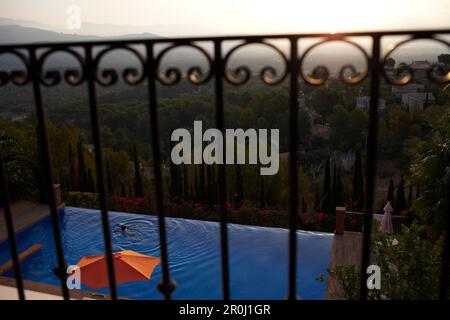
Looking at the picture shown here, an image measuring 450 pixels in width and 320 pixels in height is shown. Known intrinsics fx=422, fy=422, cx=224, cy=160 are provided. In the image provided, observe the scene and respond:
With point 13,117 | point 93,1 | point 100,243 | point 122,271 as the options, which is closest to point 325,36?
point 122,271

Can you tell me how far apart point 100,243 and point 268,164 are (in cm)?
728

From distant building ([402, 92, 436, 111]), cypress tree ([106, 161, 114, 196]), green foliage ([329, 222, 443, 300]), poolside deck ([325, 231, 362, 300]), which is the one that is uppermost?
green foliage ([329, 222, 443, 300])

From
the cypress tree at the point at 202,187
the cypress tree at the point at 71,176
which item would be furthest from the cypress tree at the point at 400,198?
the cypress tree at the point at 71,176

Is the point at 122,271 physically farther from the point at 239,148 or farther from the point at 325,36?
the point at 239,148

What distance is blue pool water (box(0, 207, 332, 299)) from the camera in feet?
26.7

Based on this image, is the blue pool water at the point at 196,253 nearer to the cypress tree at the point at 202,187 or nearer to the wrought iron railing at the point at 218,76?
the cypress tree at the point at 202,187

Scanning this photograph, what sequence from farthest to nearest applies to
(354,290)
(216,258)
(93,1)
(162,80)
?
(93,1)
(216,258)
(354,290)
(162,80)

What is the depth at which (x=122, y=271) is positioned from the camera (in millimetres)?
7688

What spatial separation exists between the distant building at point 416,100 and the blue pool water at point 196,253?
32.7 ft

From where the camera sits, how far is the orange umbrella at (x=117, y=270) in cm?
754

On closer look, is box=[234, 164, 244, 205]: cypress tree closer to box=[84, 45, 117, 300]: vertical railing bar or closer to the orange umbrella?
the orange umbrella

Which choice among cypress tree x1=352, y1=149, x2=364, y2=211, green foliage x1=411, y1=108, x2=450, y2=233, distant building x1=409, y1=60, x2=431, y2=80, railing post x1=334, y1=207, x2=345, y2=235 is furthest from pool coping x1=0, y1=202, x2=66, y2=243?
distant building x1=409, y1=60, x2=431, y2=80

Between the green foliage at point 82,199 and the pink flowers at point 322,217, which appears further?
the green foliage at point 82,199

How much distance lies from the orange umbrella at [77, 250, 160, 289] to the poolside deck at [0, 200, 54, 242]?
3742mm
